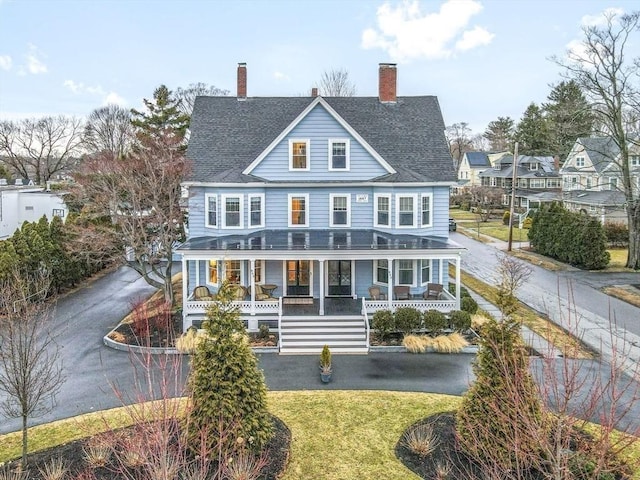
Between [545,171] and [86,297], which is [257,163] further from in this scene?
[545,171]

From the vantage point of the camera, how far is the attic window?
23.3 m

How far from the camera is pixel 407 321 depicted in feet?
60.7

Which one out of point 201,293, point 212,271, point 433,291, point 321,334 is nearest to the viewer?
point 321,334

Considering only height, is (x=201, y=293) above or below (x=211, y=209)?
below

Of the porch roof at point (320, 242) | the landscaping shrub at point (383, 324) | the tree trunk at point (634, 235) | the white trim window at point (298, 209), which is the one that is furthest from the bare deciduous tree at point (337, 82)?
the landscaping shrub at point (383, 324)

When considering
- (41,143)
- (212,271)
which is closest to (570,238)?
(212,271)

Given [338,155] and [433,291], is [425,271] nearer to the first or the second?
[433,291]

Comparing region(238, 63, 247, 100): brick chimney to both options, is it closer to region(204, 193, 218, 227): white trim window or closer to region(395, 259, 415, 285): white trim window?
region(204, 193, 218, 227): white trim window

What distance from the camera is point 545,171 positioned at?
7225 centimetres

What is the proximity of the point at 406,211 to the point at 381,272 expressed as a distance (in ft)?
10.7

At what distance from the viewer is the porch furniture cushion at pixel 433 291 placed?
21319 millimetres

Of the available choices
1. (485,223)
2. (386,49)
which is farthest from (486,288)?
(485,223)

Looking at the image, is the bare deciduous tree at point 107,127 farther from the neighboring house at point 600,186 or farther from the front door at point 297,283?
the neighboring house at point 600,186

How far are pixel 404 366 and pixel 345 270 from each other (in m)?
7.38
